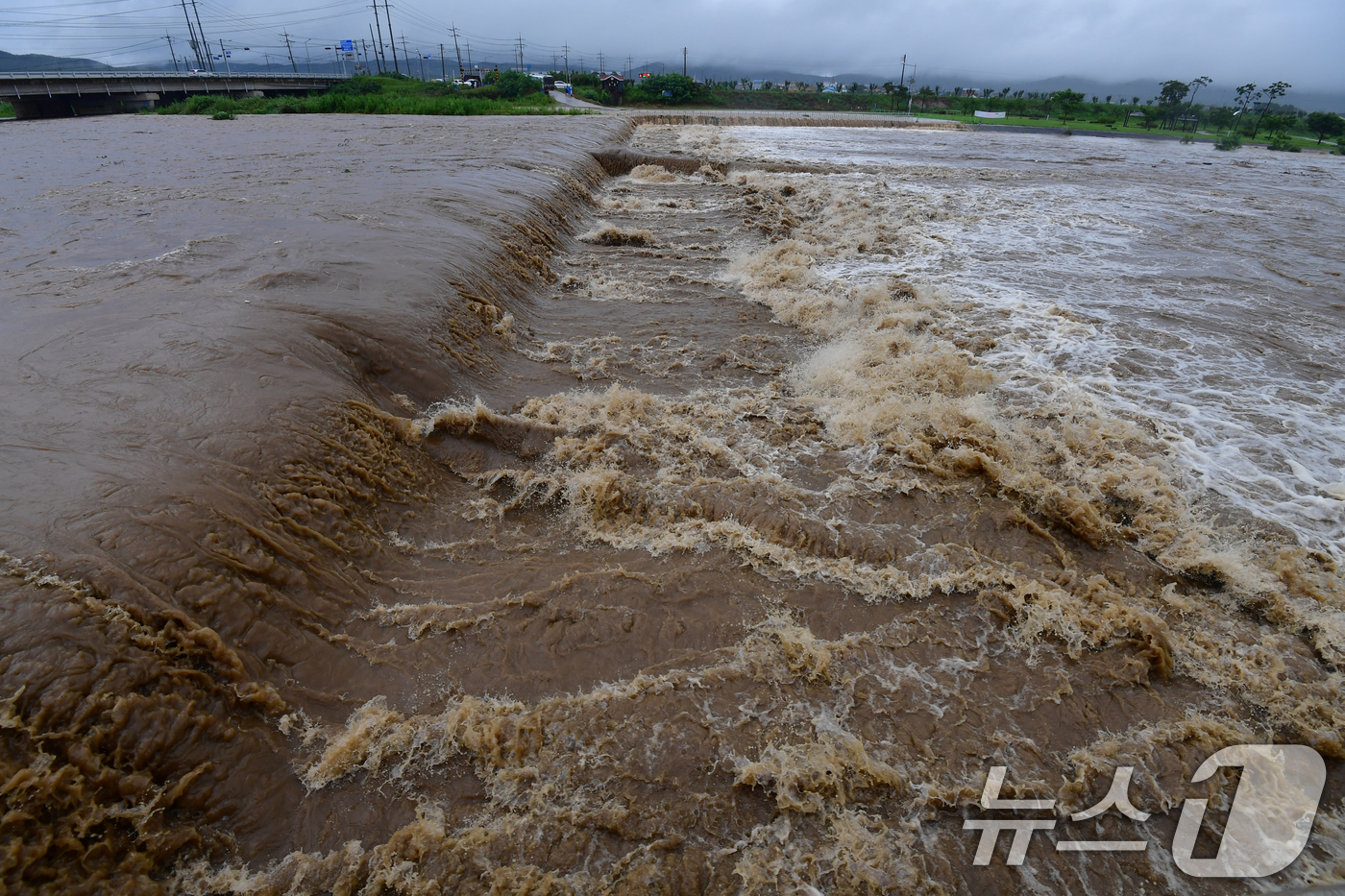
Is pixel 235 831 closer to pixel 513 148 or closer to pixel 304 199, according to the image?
pixel 304 199

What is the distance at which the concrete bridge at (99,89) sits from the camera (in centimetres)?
2877

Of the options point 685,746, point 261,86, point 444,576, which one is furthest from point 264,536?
point 261,86

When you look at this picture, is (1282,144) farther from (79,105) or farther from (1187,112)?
(79,105)

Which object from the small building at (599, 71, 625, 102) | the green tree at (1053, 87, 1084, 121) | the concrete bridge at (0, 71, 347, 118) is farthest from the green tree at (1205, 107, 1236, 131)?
the concrete bridge at (0, 71, 347, 118)

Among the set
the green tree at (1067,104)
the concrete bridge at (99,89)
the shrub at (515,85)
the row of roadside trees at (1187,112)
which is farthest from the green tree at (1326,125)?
the concrete bridge at (99,89)

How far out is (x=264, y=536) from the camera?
3367 mm

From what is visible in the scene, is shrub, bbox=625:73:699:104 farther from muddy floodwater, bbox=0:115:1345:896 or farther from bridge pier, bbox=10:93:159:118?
muddy floodwater, bbox=0:115:1345:896

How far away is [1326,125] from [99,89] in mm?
75311

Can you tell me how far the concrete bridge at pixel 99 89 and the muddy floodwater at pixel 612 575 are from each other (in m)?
33.5

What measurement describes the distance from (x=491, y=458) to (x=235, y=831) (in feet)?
9.83

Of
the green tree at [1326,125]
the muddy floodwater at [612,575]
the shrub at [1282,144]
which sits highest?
the green tree at [1326,125]

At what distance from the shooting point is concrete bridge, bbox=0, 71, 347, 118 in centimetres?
2877

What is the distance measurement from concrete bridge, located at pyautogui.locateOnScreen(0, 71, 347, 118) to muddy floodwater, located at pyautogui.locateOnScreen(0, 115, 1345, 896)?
110 ft

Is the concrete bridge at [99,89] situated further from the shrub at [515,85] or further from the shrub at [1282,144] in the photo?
the shrub at [1282,144]
